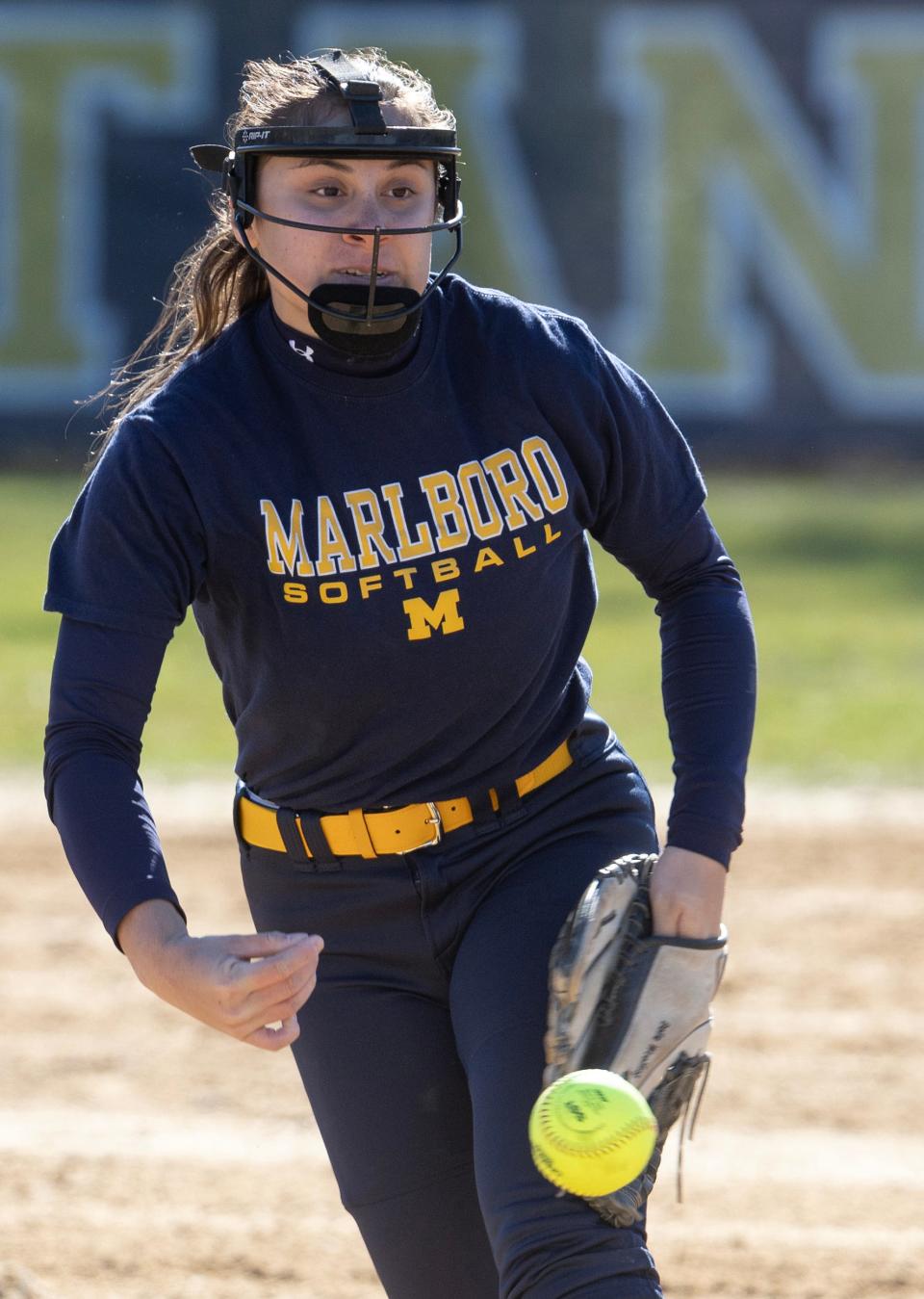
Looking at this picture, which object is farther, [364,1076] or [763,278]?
[763,278]

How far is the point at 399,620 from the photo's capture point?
8.88 feet

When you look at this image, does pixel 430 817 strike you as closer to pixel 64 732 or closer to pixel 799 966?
pixel 64 732

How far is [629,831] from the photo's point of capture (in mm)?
2943

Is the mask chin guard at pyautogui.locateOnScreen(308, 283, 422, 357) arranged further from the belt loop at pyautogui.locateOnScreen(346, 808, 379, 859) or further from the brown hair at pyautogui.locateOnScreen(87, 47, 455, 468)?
the belt loop at pyautogui.locateOnScreen(346, 808, 379, 859)

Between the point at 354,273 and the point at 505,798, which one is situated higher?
the point at 354,273

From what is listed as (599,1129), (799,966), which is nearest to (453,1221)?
(599,1129)

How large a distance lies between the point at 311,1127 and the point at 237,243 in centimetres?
274

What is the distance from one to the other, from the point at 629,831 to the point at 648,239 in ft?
57.7

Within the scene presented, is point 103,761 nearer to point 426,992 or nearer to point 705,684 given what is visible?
point 426,992

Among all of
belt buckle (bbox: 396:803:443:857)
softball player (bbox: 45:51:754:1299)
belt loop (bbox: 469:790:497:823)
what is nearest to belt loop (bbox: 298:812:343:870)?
softball player (bbox: 45:51:754:1299)

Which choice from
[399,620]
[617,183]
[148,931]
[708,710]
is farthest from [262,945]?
[617,183]

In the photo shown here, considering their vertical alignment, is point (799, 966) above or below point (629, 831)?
below

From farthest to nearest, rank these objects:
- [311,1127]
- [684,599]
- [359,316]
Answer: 1. [311,1127]
2. [684,599]
3. [359,316]

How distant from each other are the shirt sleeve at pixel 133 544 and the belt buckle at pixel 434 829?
47 centimetres
